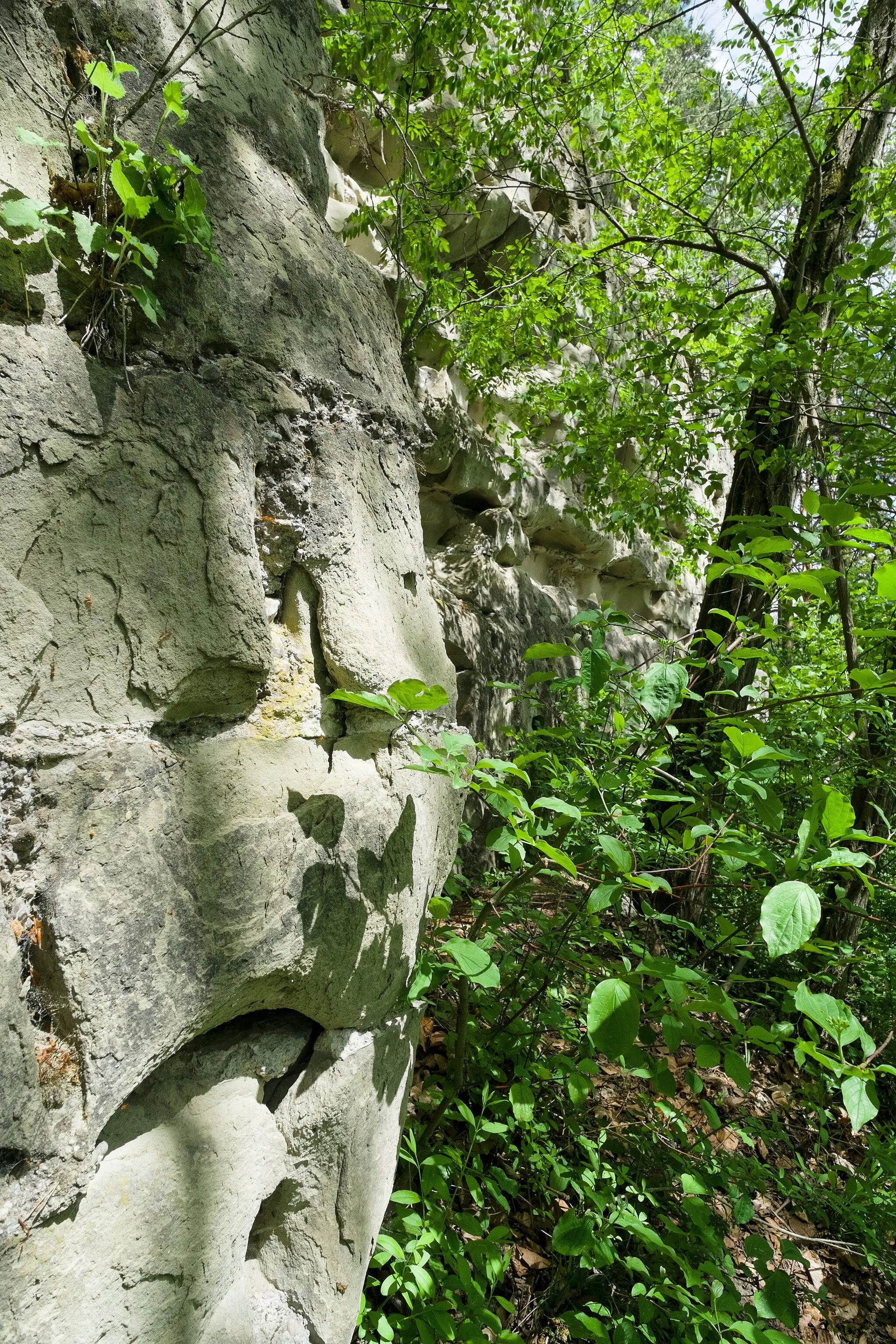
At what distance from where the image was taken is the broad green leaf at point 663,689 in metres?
1.53

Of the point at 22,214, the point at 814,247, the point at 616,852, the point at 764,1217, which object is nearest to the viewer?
the point at 22,214

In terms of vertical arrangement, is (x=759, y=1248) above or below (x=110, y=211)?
below

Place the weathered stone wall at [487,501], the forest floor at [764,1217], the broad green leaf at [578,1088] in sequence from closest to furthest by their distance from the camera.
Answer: the broad green leaf at [578,1088] < the forest floor at [764,1217] < the weathered stone wall at [487,501]

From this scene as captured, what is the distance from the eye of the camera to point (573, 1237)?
1835mm

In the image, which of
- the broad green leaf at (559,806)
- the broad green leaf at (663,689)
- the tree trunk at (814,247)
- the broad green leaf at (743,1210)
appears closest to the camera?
the broad green leaf at (559,806)

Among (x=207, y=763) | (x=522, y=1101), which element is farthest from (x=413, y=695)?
(x=522, y=1101)

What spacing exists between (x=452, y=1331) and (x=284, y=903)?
110 centimetres

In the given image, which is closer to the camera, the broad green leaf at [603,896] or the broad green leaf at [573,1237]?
the broad green leaf at [603,896]

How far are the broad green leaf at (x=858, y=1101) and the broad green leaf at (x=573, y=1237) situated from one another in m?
0.91

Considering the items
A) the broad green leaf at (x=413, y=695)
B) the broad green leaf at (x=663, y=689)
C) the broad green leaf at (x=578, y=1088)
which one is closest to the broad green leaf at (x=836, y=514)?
the broad green leaf at (x=663, y=689)

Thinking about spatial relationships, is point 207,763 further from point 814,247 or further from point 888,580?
point 814,247

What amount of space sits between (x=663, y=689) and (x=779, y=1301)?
1.44m

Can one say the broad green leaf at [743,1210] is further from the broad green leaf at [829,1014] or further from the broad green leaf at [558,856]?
the broad green leaf at [558,856]

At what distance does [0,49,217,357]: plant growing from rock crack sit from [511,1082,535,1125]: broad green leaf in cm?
202
